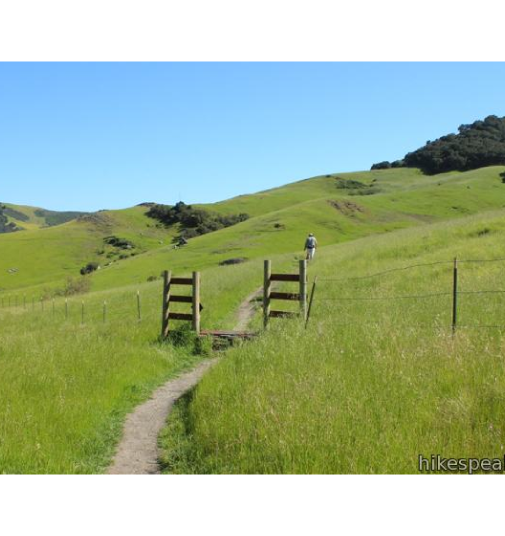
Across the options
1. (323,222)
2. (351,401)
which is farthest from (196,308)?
(323,222)

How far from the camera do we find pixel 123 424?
8414 millimetres

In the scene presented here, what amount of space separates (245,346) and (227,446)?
15.0 ft

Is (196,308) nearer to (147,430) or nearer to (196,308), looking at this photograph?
(196,308)

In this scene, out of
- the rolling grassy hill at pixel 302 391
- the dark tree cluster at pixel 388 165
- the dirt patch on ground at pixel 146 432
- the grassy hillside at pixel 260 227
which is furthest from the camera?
the dark tree cluster at pixel 388 165

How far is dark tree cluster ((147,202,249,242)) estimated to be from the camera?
347ft

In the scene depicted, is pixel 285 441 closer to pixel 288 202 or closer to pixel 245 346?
pixel 245 346

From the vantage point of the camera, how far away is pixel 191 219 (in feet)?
408

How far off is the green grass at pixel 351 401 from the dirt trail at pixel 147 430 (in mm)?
274

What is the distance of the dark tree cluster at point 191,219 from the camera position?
347 feet

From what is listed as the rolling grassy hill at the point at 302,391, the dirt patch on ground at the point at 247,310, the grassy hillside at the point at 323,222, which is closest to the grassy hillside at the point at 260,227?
the grassy hillside at the point at 323,222

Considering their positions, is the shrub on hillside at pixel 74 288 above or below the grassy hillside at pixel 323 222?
below

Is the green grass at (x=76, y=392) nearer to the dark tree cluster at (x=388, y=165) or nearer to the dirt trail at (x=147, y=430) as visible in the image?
the dirt trail at (x=147, y=430)

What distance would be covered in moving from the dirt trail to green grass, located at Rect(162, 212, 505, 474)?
27 centimetres
